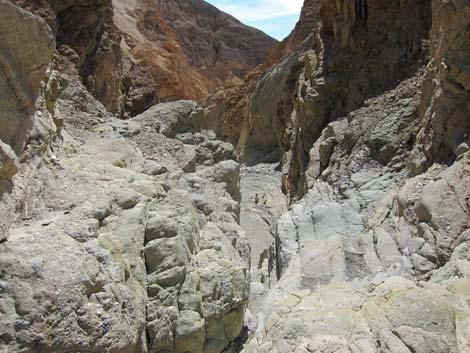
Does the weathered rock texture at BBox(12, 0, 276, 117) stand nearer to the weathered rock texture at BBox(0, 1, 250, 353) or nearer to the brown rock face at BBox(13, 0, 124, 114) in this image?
the brown rock face at BBox(13, 0, 124, 114)

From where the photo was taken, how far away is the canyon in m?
6.22

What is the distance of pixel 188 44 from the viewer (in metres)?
71.1

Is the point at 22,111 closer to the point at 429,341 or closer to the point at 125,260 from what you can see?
the point at 125,260

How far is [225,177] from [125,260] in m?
6.89

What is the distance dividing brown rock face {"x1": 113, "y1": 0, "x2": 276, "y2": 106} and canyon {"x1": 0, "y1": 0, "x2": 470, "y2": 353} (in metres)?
21.7

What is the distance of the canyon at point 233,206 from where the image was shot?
6.22 meters

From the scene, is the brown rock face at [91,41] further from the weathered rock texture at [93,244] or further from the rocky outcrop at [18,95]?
the rocky outcrop at [18,95]

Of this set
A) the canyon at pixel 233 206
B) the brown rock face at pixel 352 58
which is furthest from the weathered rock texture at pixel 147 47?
the brown rock face at pixel 352 58

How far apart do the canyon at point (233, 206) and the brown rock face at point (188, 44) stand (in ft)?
71.1

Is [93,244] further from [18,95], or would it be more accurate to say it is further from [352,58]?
[352,58]

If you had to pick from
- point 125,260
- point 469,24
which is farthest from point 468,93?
point 125,260

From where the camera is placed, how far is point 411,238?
982 centimetres

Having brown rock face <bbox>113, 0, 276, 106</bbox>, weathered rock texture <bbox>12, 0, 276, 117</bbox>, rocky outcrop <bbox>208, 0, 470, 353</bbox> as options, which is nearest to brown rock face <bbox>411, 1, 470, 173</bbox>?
rocky outcrop <bbox>208, 0, 470, 353</bbox>

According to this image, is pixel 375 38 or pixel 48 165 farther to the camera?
pixel 375 38
